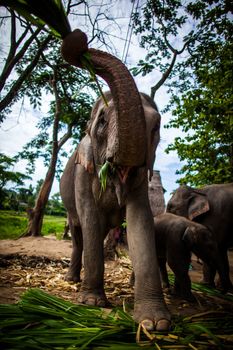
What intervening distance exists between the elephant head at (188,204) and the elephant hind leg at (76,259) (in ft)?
6.65

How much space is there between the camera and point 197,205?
5918 millimetres

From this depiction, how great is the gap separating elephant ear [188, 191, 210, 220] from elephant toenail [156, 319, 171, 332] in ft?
12.1

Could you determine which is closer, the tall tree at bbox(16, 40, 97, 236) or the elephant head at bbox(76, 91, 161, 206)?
the elephant head at bbox(76, 91, 161, 206)

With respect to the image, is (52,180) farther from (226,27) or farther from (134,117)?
(134,117)

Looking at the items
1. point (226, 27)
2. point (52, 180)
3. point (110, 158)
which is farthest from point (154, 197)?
point (110, 158)

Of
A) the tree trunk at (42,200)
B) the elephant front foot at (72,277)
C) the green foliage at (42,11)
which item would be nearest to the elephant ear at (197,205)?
the elephant front foot at (72,277)

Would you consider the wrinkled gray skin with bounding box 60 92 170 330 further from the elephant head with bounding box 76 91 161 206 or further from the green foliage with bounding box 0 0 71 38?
the green foliage with bounding box 0 0 71 38

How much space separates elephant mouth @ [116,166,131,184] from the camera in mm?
2535

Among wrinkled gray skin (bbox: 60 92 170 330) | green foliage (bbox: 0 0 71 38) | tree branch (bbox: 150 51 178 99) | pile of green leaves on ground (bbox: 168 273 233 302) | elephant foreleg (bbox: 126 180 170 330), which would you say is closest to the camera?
green foliage (bbox: 0 0 71 38)

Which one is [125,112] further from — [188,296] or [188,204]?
[188,204]

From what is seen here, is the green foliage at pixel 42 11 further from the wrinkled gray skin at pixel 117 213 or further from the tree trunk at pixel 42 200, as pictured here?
the tree trunk at pixel 42 200

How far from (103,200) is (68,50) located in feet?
5.62

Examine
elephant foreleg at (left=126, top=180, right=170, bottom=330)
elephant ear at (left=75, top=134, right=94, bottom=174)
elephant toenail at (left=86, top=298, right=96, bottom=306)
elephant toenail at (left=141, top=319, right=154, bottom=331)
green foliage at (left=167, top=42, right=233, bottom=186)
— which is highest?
green foliage at (left=167, top=42, right=233, bottom=186)

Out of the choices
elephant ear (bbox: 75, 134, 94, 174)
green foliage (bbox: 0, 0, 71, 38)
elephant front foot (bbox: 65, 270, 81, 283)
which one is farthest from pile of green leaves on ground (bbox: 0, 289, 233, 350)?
elephant front foot (bbox: 65, 270, 81, 283)
